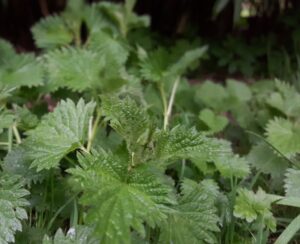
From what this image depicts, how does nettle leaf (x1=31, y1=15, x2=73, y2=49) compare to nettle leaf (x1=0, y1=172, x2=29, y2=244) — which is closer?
nettle leaf (x1=0, y1=172, x2=29, y2=244)

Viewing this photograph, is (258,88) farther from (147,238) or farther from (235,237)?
(147,238)

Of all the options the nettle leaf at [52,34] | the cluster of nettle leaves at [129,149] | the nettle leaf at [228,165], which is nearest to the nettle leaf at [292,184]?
the cluster of nettle leaves at [129,149]

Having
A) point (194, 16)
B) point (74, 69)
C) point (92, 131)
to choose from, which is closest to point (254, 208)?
point (92, 131)

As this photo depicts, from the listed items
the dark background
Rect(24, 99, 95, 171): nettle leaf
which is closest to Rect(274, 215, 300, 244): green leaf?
Rect(24, 99, 95, 171): nettle leaf

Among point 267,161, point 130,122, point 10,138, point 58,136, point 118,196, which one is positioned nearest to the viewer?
point 118,196

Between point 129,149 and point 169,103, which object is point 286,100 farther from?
point 129,149

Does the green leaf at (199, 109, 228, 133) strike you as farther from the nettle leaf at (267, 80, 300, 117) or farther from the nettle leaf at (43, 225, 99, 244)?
the nettle leaf at (43, 225, 99, 244)

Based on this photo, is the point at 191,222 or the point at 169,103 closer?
the point at 191,222

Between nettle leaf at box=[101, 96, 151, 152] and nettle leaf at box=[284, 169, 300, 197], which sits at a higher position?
nettle leaf at box=[101, 96, 151, 152]
